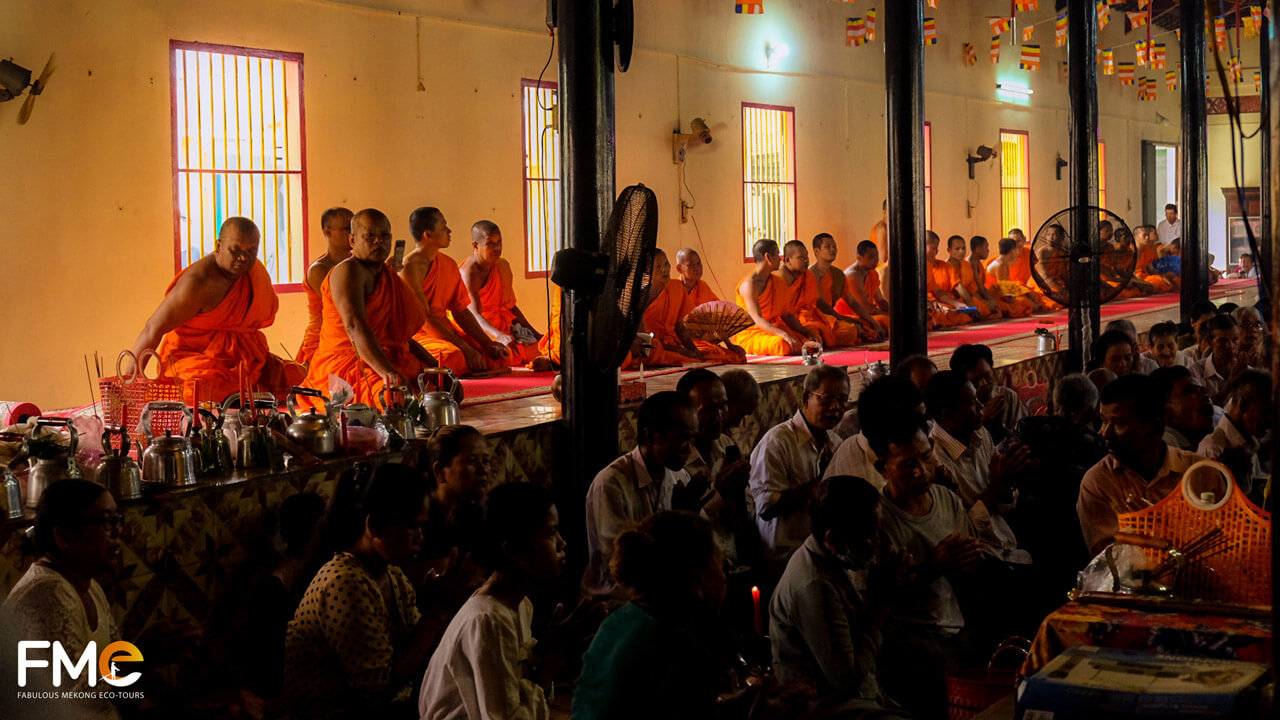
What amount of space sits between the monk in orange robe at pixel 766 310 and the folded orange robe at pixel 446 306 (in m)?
2.49

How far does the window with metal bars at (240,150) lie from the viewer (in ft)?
29.3

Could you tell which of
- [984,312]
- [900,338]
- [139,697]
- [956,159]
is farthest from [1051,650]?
[956,159]

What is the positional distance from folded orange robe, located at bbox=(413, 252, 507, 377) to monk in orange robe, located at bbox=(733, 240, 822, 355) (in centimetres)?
249

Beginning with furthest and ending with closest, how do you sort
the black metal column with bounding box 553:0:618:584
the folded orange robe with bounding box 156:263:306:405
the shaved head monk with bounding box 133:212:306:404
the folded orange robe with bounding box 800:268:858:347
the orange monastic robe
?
the folded orange robe with bounding box 800:268:858:347, the orange monastic robe, the folded orange robe with bounding box 156:263:306:405, the shaved head monk with bounding box 133:212:306:404, the black metal column with bounding box 553:0:618:584

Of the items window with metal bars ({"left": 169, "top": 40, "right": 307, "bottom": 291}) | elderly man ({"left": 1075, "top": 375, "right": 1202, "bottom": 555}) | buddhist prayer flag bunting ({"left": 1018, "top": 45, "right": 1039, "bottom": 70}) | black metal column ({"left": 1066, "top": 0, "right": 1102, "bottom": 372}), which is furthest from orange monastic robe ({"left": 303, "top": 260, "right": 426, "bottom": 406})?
buddhist prayer flag bunting ({"left": 1018, "top": 45, "right": 1039, "bottom": 70})

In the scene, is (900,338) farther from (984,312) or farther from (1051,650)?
(984,312)

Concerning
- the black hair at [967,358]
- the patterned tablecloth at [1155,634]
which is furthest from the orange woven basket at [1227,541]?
the black hair at [967,358]

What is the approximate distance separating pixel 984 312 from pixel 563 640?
12.5 metres

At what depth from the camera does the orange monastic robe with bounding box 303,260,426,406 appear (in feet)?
23.2

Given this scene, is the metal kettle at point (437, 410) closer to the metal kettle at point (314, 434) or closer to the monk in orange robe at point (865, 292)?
the metal kettle at point (314, 434)

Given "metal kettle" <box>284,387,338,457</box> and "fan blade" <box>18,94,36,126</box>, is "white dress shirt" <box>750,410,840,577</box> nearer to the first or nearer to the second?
"metal kettle" <box>284,387,338,457</box>

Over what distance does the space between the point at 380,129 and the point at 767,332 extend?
3.53m

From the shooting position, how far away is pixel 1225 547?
3172 millimetres

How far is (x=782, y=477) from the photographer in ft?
16.4
